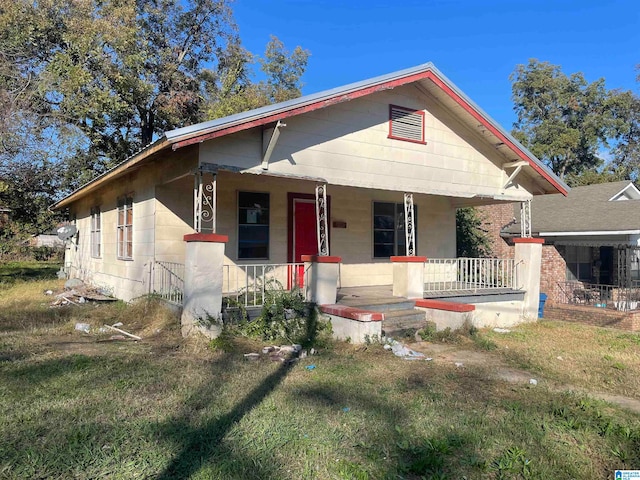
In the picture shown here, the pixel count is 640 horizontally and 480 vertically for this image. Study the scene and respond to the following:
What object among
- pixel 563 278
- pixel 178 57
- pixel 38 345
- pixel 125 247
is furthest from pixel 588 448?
pixel 178 57

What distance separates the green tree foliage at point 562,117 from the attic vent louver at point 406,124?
2335 centimetres

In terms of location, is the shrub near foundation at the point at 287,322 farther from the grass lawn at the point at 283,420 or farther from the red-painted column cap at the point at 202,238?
the red-painted column cap at the point at 202,238

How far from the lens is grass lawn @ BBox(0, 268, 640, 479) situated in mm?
3352

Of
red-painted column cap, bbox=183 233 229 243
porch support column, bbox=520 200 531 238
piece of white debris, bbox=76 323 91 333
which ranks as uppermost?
porch support column, bbox=520 200 531 238

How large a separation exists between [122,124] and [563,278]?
19.8 meters

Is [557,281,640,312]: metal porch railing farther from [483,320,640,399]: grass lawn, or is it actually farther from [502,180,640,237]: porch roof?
[483,320,640,399]: grass lawn

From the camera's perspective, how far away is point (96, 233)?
563 inches

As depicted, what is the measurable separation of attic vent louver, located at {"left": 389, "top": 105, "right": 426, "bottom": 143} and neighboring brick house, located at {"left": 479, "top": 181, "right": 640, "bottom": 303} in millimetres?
7065

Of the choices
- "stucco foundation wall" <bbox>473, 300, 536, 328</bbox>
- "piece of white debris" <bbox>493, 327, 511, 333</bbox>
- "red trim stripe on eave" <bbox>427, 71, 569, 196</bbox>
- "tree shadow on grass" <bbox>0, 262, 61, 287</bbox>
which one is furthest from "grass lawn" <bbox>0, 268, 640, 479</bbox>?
"tree shadow on grass" <bbox>0, 262, 61, 287</bbox>

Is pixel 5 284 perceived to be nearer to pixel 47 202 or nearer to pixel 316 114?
pixel 47 202

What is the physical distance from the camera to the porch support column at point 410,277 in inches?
367

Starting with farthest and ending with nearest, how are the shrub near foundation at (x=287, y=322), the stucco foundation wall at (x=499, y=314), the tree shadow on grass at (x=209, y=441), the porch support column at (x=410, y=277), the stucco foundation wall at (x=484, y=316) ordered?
the stucco foundation wall at (x=499, y=314), the porch support column at (x=410, y=277), the stucco foundation wall at (x=484, y=316), the shrub near foundation at (x=287, y=322), the tree shadow on grass at (x=209, y=441)

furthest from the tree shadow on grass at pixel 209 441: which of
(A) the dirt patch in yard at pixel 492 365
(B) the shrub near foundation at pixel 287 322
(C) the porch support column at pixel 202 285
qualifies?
(A) the dirt patch in yard at pixel 492 365

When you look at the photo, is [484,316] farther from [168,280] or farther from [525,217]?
[168,280]
